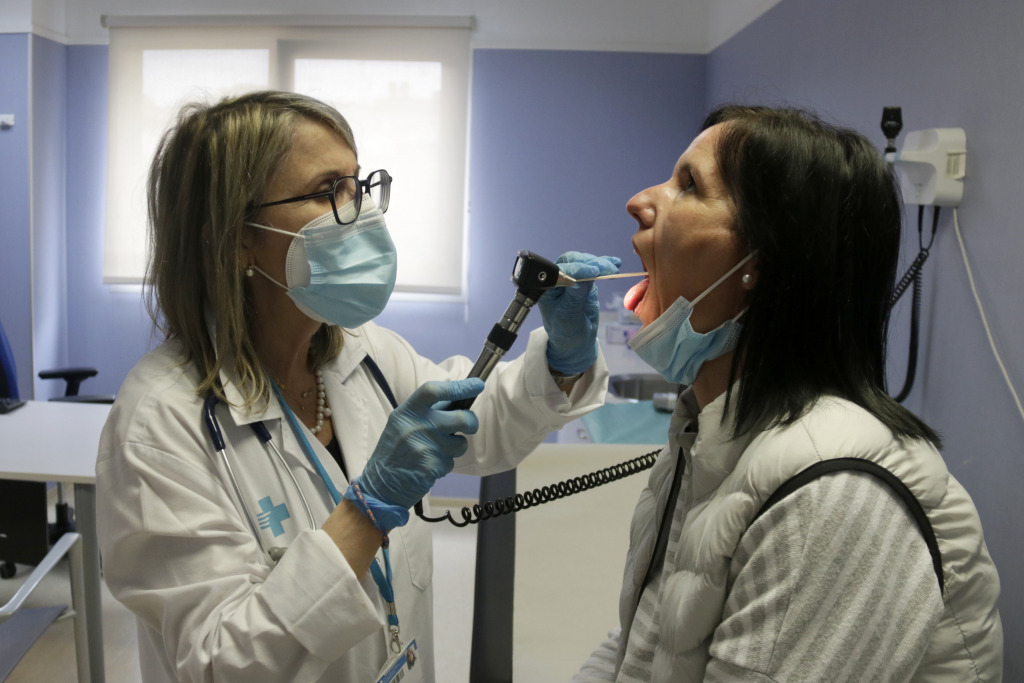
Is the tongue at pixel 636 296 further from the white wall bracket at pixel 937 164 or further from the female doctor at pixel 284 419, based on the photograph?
the white wall bracket at pixel 937 164

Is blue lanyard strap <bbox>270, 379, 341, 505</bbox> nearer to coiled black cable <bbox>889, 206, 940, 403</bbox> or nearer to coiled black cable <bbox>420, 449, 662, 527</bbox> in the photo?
coiled black cable <bbox>420, 449, 662, 527</bbox>

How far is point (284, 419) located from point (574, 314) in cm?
51

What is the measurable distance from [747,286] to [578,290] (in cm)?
38

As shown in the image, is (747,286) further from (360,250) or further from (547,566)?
(547,566)

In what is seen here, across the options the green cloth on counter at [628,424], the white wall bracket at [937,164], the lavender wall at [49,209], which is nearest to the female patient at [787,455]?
the white wall bracket at [937,164]

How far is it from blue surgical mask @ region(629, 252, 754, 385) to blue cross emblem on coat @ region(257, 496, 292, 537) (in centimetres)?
59

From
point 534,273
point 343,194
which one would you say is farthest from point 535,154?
point 534,273

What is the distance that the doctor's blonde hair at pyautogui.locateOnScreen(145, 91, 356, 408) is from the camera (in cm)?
124

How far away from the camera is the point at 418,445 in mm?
1100

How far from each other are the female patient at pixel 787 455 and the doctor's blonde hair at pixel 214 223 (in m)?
0.63

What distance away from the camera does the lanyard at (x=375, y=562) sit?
123 centimetres

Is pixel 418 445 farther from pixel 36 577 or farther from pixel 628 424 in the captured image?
pixel 628 424

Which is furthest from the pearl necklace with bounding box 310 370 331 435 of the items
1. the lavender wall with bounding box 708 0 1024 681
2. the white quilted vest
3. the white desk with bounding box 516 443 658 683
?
the lavender wall with bounding box 708 0 1024 681

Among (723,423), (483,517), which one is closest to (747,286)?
(723,423)
